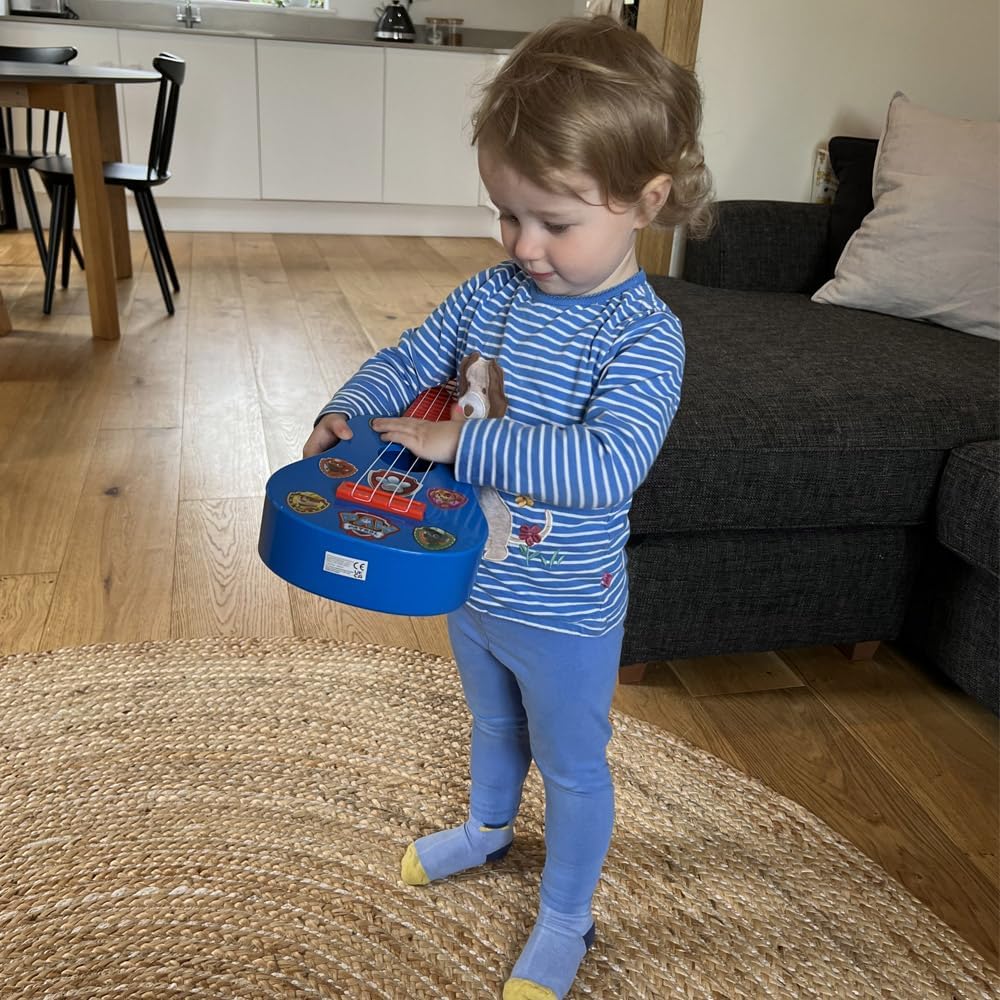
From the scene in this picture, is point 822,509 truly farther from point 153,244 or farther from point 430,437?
point 153,244

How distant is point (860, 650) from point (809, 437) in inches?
17.6

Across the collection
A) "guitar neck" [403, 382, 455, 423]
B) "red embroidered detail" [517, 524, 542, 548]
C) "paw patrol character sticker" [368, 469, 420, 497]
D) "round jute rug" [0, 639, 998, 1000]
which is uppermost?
"guitar neck" [403, 382, 455, 423]

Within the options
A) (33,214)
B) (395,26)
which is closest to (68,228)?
(33,214)

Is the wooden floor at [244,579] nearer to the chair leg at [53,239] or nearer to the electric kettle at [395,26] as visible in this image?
the chair leg at [53,239]

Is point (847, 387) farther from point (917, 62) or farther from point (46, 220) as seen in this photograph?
point (46, 220)

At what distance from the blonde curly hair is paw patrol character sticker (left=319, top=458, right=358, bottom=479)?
27 cm

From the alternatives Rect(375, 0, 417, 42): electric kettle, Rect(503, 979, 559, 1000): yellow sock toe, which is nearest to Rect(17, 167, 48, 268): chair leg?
Rect(375, 0, 417, 42): electric kettle

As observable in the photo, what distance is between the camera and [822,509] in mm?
1383

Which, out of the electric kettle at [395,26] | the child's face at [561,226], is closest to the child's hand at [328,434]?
the child's face at [561,226]

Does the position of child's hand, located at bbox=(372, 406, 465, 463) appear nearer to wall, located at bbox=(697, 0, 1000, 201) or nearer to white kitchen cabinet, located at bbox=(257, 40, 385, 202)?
wall, located at bbox=(697, 0, 1000, 201)

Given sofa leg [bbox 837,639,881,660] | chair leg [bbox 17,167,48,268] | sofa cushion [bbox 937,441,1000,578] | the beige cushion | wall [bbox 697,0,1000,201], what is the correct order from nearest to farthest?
Result: 1. sofa cushion [bbox 937,441,1000,578]
2. sofa leg [bbox 837,639,881,660]
3. the beige cushion
4. wall [bbox 697,0,1000,201]
5. chair leg [bbox 17,167,48,268]

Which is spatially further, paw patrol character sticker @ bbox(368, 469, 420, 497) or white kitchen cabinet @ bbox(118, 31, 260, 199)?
white kitchen cabinet @ bbox(118, 31, 260, 199)

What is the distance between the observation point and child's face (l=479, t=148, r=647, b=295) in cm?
74

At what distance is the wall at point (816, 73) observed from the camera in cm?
210
